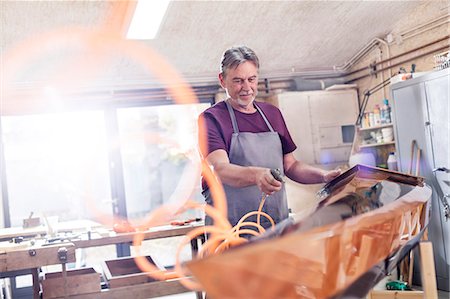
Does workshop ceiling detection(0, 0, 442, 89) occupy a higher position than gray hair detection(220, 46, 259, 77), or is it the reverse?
workshop ceiling detection(0, 0, 442, 89)

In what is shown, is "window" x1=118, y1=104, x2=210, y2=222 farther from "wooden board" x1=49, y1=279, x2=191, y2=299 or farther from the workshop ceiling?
"wooden board" x1=49, y1=279, x2=191, y2=299

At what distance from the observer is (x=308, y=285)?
1.18m

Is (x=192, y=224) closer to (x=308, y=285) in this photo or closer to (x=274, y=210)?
(x=274, y=210)

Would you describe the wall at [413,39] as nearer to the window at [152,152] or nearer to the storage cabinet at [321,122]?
the storage cabinet at [321,122]

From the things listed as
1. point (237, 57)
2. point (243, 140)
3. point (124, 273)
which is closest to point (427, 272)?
point (243, 140)

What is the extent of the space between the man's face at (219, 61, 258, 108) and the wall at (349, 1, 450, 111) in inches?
145

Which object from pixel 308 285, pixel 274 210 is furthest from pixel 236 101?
pixel 308 285

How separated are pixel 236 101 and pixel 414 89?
2956mm

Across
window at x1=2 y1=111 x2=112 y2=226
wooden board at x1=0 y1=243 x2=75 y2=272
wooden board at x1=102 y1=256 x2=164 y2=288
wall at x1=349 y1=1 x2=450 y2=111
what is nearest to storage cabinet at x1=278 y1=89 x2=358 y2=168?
wall at x1=349 y1=1 x2=450 y2=111

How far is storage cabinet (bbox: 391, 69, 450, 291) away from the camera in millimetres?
4598

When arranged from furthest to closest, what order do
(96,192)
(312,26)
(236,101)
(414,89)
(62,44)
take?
(96,192) < (312,26) < (62,44) < (414,89) < (236,101)

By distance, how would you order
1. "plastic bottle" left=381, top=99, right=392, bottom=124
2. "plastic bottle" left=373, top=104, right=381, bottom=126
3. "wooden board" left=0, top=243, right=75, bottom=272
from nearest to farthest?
1. "wooden board" left=0, top=243, right=75, bottom=272
2. "plastic bottle" left=381, top=99, right=392, bottom=124
3. "plastic bottle" left=373, top=104, right=381, bottom=126

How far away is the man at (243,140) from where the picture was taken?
2.43 m

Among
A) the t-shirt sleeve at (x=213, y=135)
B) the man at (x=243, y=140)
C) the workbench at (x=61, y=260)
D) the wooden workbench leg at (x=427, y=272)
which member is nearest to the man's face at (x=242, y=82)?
the man at (x=243, y=140)
